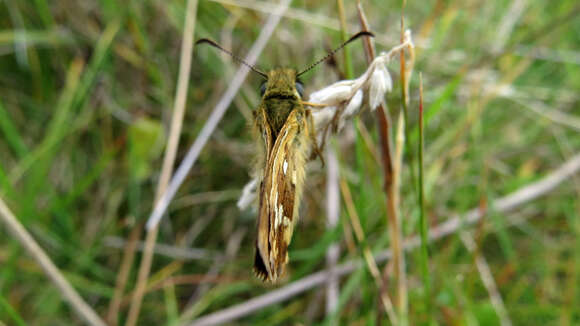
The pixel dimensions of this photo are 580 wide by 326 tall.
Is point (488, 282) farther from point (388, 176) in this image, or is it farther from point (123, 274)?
point (123, 274)

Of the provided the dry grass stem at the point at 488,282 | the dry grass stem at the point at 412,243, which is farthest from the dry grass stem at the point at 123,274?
the dry grass stem at the point at 488,282

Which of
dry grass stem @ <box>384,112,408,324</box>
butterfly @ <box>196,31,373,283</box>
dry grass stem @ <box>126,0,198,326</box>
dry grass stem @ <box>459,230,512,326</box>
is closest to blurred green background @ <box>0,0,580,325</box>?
dry grass stem @ <box>459,230,512,326</box>

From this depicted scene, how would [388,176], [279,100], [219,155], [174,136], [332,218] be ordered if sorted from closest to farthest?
[279,100] → [388,176] → [174,136] → [332,218] → [219,155]

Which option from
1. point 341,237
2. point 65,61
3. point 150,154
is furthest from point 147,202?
point 341,237

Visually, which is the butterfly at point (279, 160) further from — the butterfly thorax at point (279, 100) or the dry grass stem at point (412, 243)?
the dry grass stem at point (412, 243)

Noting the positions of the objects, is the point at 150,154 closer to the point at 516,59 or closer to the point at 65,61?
the point at 65,61

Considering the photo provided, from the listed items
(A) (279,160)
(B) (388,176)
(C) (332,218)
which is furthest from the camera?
(C) (332,218)

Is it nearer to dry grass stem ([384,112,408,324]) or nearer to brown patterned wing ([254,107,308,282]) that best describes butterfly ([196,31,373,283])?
brown patterned wing ([254,107,308,282])

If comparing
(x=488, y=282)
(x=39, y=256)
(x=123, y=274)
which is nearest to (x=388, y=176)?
(x=488, y=282)
